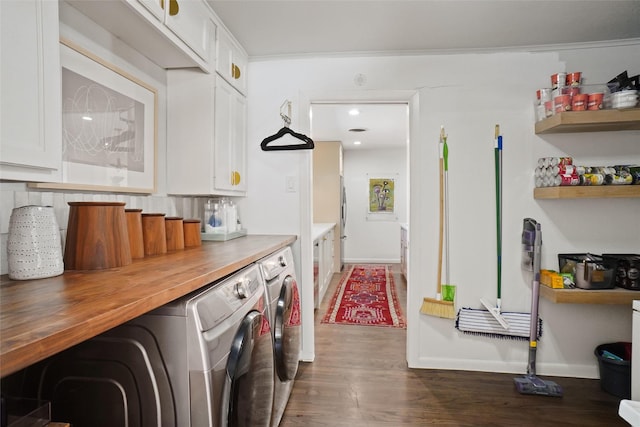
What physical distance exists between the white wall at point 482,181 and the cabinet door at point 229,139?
22cm

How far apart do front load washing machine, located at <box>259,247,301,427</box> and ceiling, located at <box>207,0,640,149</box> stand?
139 cm

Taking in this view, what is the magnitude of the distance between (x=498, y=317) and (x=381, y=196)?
15.9ft

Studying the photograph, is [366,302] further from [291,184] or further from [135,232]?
[135,232]

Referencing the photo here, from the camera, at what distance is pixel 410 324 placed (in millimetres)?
2494

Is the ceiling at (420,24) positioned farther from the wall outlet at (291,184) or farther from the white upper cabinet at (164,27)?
the wall outlet at (291,184)

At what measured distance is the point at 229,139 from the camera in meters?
2.22

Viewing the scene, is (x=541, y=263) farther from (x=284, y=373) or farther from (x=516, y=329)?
(x=284, y=373)

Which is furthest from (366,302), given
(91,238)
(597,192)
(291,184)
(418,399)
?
(91,238)

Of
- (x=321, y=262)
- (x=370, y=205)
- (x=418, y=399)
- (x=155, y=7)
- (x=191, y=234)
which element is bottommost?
(x=418, y=399)

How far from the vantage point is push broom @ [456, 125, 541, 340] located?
2.34 meters

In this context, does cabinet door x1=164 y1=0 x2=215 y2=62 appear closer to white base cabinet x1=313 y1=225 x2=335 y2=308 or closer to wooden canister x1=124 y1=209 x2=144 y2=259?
wooden canister x1=124 y1=209 x2=144 y2=259

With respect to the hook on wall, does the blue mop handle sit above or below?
below

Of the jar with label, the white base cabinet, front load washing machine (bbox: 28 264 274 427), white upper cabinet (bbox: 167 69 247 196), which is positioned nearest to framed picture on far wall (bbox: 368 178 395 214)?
the white base cabinet

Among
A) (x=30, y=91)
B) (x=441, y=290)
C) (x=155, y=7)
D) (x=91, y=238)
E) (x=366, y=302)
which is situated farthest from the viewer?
(x=366, y=302)
